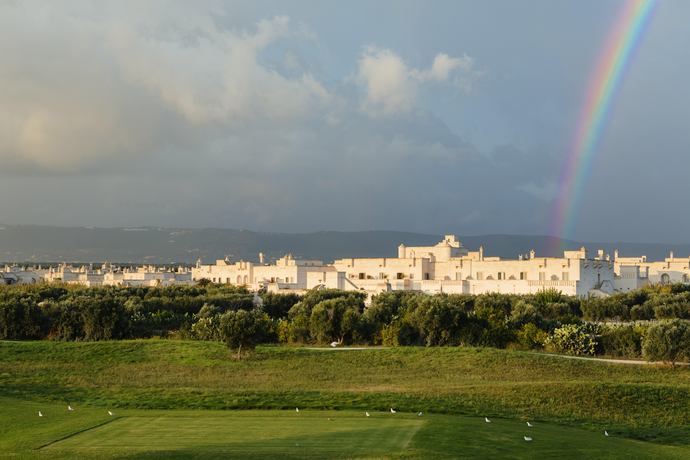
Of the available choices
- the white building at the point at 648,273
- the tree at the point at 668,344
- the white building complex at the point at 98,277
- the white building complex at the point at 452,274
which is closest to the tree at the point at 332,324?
the tree at the point at 668,344

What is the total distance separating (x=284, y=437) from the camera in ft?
55.2

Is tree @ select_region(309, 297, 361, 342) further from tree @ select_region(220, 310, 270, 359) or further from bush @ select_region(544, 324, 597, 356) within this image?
bush @ select_region(544, 324, 597, 356)

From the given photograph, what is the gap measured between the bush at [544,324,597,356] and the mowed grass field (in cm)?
566

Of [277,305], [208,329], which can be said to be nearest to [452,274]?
[277,305]

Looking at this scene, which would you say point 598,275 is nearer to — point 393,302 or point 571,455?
point 393,302

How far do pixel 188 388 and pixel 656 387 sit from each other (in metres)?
15.2

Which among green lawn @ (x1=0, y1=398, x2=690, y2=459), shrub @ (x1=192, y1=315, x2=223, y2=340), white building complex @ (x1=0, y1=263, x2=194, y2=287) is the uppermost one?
white building complex @ (x1=0, y1=263, x2=194, y2=287)

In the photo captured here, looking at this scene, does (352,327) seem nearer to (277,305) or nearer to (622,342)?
(622,342)

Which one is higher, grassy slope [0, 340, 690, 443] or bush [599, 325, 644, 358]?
bush [599, 325, 644, 358]

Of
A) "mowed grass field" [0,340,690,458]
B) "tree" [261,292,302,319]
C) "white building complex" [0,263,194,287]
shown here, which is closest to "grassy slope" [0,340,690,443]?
"mowed grass field" [0,340,690,458]

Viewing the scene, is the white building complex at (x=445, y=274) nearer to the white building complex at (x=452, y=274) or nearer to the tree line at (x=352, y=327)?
the white building complex at (x=452, y=274)

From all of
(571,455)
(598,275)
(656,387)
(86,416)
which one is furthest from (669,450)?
(598,275)

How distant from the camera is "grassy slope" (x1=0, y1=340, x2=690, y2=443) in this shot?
24.0 meters

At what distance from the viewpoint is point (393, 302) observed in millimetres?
62094
